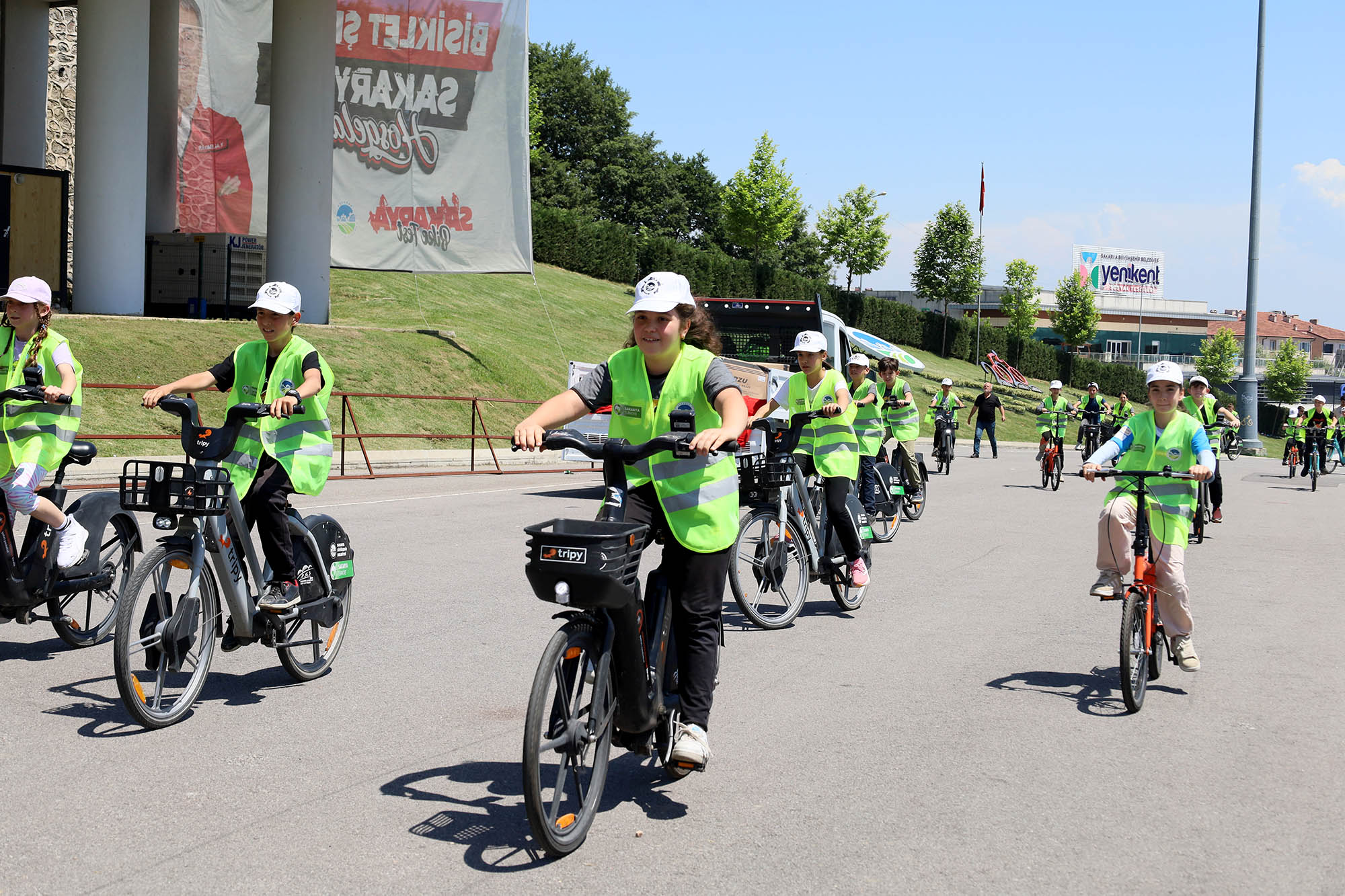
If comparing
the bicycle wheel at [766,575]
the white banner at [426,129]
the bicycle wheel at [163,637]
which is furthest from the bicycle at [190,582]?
the white banner at [426,129]

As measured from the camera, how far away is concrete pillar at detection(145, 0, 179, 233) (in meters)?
29.4

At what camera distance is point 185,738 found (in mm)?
5488

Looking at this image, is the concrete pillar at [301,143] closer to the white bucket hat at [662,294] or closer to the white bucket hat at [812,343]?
the white bucket hat at [812,343]

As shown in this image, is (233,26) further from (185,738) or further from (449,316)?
(185,738)

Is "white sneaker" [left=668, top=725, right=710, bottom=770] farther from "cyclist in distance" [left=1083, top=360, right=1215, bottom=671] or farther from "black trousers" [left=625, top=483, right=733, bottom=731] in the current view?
"cyclist in distance" [left=1083, top=360, right=1215, bottom=671]

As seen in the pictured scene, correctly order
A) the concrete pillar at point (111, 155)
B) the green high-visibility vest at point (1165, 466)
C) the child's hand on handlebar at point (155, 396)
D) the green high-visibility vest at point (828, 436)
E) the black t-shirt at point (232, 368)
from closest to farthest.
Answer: the child's hand on handlebar at point (155, 396) → the black t-shirt at point (232, 368) → the green high-visibility vest at point (1165, 466) → the green high-visibility vest at point (828, 436) → the concrete pillar at point (111, 155)

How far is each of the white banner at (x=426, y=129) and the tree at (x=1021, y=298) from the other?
177ft

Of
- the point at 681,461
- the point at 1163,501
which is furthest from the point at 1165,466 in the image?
the point at 681,461

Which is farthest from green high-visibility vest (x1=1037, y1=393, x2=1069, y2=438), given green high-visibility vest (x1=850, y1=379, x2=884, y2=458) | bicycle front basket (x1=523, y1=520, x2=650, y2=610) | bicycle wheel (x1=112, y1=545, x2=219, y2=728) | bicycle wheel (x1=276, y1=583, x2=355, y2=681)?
bicycle front basket (x1=523, y1=520, x2=650, y2=610)

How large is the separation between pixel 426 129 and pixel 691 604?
26.7 m

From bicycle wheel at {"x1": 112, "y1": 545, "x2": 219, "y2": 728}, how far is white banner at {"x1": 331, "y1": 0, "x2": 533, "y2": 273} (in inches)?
978

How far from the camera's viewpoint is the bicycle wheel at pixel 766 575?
8469 millimetres

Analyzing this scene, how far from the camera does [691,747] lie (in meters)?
4.79

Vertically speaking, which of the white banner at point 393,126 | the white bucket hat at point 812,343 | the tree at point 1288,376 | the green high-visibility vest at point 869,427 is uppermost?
the white banner at point 393,126
